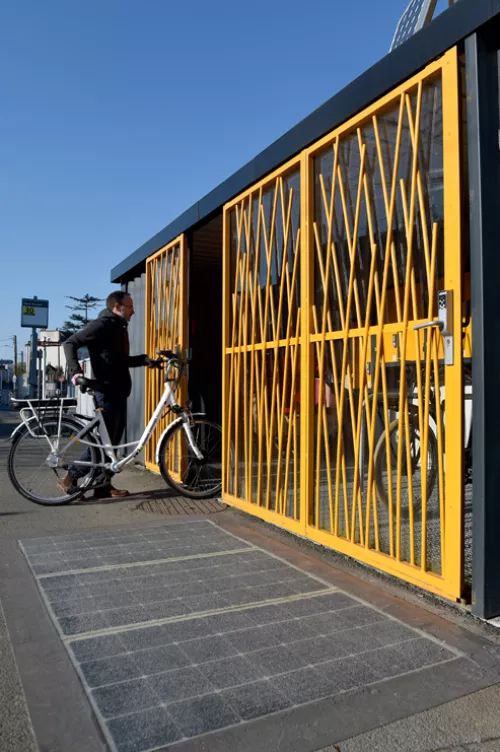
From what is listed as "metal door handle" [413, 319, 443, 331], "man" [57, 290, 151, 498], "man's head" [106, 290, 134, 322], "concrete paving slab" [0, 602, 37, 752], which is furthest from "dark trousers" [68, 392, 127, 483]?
"metal door handle" [413, 319, 443, 331]

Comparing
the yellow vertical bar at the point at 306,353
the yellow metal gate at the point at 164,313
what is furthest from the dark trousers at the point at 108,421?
the yellow vertical bar at the point at 306,353

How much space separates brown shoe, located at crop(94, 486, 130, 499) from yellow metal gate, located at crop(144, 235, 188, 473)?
1.83 ft

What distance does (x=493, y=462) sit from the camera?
290 centimetres

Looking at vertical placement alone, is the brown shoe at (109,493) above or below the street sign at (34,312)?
below

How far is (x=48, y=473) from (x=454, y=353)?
4.03 meters

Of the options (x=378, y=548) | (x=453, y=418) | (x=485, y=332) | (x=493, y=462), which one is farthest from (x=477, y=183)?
(x=378, y=548)

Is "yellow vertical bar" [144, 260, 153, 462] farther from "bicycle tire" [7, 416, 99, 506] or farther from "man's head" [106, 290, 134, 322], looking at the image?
"bicycle tire" [7, 416, 99, 506]

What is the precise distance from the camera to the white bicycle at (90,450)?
5.61 meters

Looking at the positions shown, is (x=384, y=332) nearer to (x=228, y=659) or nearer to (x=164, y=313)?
(x=228, y=659)

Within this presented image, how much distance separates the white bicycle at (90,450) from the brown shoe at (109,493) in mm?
195

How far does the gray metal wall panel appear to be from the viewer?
8.06 metres

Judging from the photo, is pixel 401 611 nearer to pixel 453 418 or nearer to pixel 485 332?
pixel 453 418

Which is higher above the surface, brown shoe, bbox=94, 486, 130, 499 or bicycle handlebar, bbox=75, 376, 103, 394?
bicycle handlebar, bbox=75, 376, 103, 394

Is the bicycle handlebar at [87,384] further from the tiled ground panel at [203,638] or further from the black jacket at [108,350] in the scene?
the tiled ground panel at [203,638]
